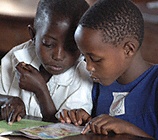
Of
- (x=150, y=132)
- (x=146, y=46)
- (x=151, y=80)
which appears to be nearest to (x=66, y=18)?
(x=151, y=80)

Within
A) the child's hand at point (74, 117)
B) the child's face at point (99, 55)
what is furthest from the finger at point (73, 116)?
the child's face at point (99, 55)

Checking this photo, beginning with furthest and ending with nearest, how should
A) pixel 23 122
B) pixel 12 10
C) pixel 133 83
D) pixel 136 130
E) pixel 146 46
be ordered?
pixel 12 10 → pixel 146 46 → pixel 133 83 → pixel 23 122 → pixel 136 130

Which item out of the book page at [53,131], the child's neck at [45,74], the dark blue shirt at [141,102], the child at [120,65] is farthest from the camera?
the child's neck at [45,74]

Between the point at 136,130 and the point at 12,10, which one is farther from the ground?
the point at 12,10

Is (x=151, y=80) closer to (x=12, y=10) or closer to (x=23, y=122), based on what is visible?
(x=23, y=122)

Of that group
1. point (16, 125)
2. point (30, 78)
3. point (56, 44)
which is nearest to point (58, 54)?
point (56, 44)

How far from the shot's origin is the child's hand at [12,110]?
1274mm

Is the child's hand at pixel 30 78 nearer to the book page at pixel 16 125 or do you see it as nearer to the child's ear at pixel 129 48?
the book page at pixel 16 125

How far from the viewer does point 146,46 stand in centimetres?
186

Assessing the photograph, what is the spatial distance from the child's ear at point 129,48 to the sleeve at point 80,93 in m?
0.26

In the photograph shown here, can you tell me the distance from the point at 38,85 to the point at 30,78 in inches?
1.4

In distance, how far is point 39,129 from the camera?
1.13 m

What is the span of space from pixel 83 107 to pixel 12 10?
98 centimetres

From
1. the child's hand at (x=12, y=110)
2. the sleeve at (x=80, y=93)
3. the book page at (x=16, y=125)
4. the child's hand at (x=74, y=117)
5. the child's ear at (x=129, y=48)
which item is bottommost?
the book page at (x=16, y=125)
